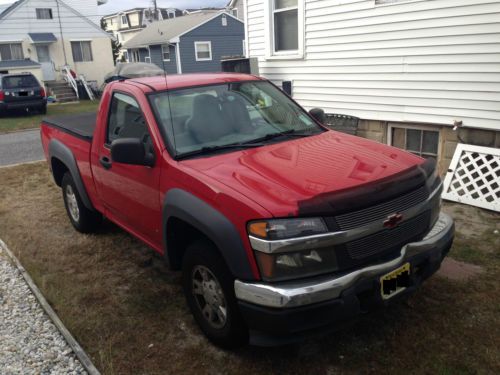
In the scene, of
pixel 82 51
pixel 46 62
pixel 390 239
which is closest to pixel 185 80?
pixel 390 239

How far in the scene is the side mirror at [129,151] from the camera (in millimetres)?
3273

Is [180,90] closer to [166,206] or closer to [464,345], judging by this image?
[166,206]

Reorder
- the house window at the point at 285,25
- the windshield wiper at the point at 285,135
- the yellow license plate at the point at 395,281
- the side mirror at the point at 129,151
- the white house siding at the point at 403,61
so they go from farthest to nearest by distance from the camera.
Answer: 1. the house window at the point at 285,25
2. the white house siding at the point at 403,61
3. the windshield wiper at the point at 285,135
4. the side mirror at the point at 129,151
5. the yellow license plate at the point at 395,281

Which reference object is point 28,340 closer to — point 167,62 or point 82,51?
point 167,62

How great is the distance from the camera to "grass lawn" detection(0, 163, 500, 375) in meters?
2.96

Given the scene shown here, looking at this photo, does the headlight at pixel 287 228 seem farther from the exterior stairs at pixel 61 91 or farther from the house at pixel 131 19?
the house at pixel 131 19

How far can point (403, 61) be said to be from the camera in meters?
6.60

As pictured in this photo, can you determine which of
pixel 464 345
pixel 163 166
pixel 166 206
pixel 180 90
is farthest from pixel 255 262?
pixel 180 90

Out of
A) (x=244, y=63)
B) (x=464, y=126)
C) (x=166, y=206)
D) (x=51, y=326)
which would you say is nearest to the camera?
(x=166, y=206)

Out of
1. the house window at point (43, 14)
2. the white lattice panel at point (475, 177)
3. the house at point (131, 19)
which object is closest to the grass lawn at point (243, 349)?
the white lattice panel at point (475, 177)

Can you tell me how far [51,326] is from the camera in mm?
3584

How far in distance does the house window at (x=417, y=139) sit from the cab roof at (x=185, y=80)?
354cm

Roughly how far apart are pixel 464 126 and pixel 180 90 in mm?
4138

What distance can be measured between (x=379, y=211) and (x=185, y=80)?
2.17 m
